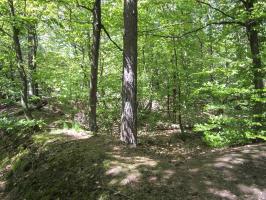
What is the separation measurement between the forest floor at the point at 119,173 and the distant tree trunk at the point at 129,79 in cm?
48

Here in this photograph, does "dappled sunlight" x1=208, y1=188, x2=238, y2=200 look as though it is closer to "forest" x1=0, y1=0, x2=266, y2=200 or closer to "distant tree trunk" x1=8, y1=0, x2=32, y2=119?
"forest" x1=0, y1=0, x2=266, y2=200

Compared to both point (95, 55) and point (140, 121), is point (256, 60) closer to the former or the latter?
point (95, 55)

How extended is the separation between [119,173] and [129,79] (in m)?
2.96

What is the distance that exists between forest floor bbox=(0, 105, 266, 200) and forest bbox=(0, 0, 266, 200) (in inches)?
0.9

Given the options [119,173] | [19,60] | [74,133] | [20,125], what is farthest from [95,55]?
[119,173]

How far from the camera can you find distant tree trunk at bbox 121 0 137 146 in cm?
738

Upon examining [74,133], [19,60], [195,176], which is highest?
[19,60]

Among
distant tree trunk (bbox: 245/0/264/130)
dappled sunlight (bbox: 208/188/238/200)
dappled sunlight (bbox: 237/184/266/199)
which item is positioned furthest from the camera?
distant tree trunk (bbox: 245/0/264/130)

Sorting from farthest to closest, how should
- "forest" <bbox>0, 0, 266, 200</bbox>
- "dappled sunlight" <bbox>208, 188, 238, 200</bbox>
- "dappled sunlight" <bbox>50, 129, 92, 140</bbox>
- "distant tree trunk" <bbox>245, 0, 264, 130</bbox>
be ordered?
"distant tree trunk" <bbox>245, 0, 264, 130</bbox> → "dappled sunlight" <bbox>50, 129, 92, 140</bbox> → "forest" <bbox>0, 0, 266, 200</bbox> → "dappled sunlight" <bbox>208, 188, 238, 200</bbox>

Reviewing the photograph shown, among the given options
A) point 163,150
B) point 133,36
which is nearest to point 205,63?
point 163,150

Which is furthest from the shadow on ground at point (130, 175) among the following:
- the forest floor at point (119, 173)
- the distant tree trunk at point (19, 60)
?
the distant tree trunk at point (19, 60)

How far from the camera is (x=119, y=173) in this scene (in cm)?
506

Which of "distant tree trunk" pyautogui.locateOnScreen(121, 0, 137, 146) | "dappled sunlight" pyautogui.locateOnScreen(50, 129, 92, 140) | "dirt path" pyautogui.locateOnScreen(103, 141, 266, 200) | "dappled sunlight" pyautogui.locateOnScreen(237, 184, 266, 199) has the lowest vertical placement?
"dappled sunlight" pyautogui.locateOnScreen(237, 184, 266, 199)

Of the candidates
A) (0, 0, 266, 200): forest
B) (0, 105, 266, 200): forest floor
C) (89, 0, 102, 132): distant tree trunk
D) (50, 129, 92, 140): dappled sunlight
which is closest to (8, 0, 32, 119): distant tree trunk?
(0, 0, 266, 200): forest
